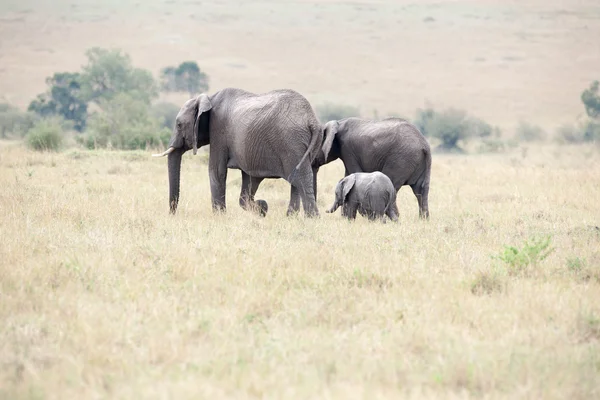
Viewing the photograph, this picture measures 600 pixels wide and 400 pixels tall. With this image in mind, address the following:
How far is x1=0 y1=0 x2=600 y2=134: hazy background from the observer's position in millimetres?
79250

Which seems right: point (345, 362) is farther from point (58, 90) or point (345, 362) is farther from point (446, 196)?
point (58, 90)

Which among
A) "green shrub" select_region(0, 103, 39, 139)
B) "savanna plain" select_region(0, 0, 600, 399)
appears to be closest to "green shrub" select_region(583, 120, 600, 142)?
"green shrub" select_region(0, 103, 39, 139)

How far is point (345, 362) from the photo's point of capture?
17.7ft

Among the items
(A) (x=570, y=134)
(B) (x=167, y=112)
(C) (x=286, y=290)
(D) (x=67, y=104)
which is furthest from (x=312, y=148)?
(B) (x=167, y=112)

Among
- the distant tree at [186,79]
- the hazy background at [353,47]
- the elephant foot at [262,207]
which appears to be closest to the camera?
the elephant foot at [262,207]

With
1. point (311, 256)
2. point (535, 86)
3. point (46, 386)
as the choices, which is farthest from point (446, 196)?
point (535, 86)

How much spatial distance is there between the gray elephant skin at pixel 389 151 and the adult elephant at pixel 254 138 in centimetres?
70

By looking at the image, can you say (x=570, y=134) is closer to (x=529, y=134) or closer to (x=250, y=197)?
(x=529, y=134)

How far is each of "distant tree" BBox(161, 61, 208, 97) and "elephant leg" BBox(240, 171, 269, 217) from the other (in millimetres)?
60188

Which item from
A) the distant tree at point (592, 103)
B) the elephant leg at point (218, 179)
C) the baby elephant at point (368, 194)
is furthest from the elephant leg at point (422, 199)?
the distant tree at point (592, 103)

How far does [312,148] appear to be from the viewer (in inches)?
455

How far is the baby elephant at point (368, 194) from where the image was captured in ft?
36.7

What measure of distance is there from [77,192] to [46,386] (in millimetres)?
9366

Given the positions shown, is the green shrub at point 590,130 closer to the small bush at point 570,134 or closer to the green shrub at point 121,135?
the small bush at point 570,134
